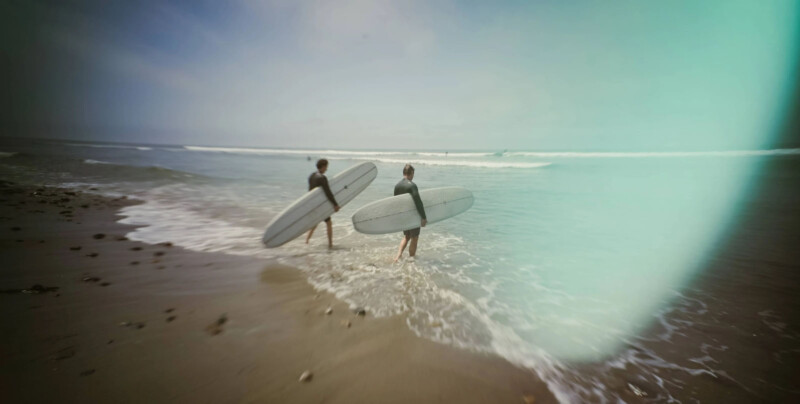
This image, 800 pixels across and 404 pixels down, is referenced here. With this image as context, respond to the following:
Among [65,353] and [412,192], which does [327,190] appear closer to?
[412,192]

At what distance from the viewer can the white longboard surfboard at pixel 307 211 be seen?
17.3 ft

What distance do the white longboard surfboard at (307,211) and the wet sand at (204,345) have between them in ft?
3.74

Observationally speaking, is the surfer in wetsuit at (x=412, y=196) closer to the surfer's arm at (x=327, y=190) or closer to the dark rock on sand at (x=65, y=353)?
the surfer's arm at (x=327, y=190)

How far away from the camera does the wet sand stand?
2082 mm

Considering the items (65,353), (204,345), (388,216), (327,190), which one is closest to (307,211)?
(327,190)

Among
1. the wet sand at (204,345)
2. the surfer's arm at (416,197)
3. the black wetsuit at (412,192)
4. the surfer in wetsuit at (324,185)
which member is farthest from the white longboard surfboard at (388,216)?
the wet sand at (204,345)

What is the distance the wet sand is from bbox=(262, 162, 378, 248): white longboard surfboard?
1140 millimetres

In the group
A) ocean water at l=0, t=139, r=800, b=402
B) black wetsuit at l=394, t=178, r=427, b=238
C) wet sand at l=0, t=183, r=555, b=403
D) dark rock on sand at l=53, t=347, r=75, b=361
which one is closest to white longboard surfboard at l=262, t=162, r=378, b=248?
ocean water at l=0, t=139, r=800, b=402

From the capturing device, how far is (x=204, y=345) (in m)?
2.56

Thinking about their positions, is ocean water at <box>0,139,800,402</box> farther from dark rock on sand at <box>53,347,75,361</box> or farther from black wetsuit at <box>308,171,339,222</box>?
dark rock on sand at <box>53,347,75,361</box>

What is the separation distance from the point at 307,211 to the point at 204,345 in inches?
134

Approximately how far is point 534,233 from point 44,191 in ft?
51.7

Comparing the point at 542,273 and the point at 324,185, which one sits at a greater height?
the point at 324,185

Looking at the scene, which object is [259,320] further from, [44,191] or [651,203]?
[651,203]
